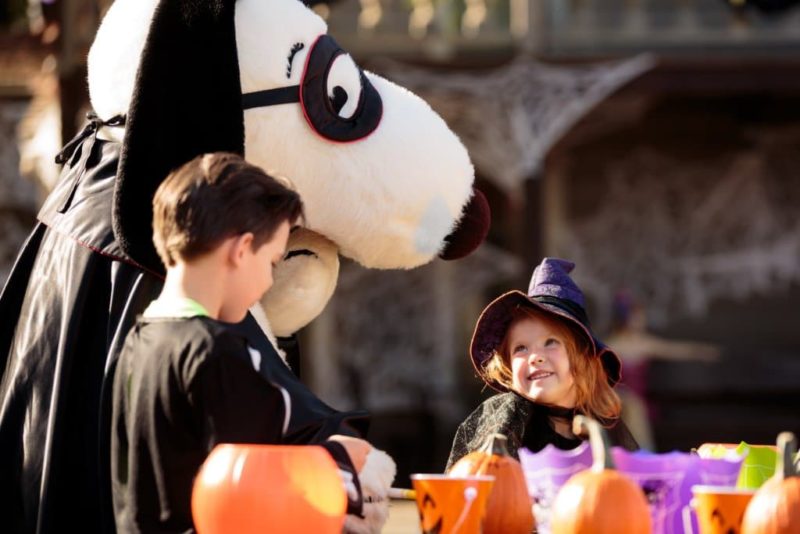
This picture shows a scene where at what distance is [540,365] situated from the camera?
330cm

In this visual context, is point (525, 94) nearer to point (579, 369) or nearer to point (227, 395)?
point (579, 369)

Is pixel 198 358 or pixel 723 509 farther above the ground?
pixel 198 358

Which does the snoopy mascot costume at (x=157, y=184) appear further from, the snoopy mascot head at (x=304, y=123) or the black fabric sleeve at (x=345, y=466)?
the black fabric sleeve at (x=345, y=466)

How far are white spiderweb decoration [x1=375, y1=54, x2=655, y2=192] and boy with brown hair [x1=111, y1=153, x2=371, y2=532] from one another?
7.11m

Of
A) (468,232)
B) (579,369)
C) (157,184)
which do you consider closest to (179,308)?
(157,184)

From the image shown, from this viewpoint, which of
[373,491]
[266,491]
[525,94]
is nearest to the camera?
[266,491]

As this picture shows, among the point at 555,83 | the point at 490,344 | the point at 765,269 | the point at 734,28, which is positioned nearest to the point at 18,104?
the point at 555,83

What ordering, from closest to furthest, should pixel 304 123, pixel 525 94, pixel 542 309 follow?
1. pixel 304 123
2. pixel 542 309
3. pixel 525 94

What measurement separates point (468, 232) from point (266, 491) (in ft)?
3.76

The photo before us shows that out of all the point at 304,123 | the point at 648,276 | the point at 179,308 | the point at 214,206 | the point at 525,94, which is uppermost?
the point at 525,94

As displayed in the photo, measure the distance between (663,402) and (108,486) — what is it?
352 inches

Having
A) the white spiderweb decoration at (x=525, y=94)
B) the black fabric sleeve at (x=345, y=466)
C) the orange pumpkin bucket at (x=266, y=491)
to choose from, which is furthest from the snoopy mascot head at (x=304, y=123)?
the white spiderweb decoration at (x=525, y=94)

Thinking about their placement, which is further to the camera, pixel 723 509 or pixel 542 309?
pixel 542 309

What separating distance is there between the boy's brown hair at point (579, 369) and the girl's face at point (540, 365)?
0.01 metres
